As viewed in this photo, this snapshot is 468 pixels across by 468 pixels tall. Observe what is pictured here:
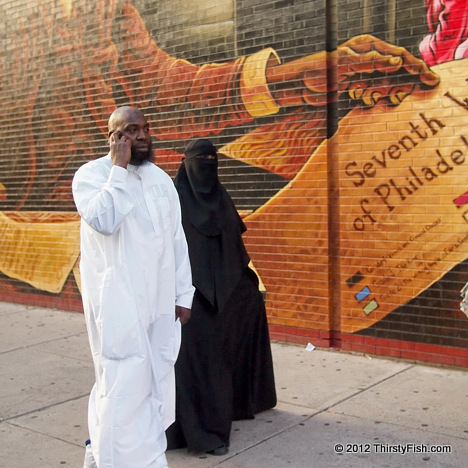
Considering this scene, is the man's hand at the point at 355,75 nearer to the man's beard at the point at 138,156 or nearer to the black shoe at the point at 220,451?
the man's beard at the point at 138,156

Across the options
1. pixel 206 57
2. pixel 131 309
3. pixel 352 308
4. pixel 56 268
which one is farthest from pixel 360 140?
pixel 56 268

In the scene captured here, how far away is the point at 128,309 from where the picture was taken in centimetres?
358

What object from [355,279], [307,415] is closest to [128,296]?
[307,415]

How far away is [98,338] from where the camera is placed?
3664 mm

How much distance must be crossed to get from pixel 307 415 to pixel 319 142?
260cm

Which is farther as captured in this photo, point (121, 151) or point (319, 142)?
point (319, 142)

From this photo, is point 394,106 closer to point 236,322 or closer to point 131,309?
point 236,322

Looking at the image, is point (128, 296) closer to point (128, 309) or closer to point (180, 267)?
point (128, 309)

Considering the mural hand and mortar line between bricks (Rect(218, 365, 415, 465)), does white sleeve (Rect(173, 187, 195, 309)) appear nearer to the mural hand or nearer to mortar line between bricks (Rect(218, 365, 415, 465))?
mortar line between bricks (Rect(218, 365, 415, 465))

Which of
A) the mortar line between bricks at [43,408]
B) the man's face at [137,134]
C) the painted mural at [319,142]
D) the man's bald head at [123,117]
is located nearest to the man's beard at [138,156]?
the man's face at [137,134]

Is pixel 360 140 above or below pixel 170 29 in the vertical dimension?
below

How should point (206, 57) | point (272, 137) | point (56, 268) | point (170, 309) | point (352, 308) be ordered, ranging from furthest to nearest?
point (56, 268)
point (206, 57)
point (272, 137)
point (352, 308)
point (170, 309)

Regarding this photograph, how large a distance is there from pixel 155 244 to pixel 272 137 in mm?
3339

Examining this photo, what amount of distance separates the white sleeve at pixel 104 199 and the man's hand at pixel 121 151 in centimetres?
5
